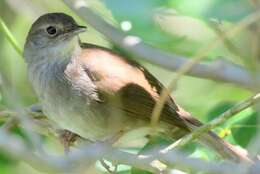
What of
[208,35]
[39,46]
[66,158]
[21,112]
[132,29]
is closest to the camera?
[66,158]

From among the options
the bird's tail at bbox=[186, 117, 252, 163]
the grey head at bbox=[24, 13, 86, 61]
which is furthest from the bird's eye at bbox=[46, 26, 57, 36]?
the bird's tail at bbox=[186, 117, 252, 163]

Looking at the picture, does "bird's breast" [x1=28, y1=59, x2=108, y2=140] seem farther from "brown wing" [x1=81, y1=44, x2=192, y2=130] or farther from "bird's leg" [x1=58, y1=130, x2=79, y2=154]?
"brown wing" [x1=81, y1=44, x2=192, y2=130]

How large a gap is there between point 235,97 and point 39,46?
1.84 m

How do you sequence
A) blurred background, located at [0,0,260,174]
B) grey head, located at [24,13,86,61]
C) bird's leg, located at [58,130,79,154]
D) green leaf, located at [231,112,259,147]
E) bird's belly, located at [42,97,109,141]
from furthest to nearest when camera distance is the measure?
1. grey head, located at [24,13,86,61]
2. bird's belly, located at [42,97,109,141]
3. bird's leg, located at [58,130,79,154]
4. green leaf, located at [231,112,259,147]
5. blurred background, located at [0,0,260,174]

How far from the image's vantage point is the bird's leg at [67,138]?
5.01 meters

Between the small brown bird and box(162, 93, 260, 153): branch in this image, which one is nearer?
box(162, 93, 260, 153): branch

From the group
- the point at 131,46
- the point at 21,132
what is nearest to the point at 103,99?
the point at 21,132

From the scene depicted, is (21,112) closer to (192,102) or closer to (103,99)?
(103,99)

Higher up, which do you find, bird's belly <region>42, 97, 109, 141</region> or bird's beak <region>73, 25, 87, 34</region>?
bird's beak <region>73, 25, 87, 34</region>

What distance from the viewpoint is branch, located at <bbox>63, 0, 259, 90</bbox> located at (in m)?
4.36

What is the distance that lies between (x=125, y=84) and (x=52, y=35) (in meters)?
0.68

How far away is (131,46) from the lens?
4348mm

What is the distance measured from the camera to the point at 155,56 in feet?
14.5

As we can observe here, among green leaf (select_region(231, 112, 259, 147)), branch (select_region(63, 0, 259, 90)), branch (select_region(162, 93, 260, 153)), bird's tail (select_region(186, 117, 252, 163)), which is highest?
branch (select_region(63, 0, 259, 90))
